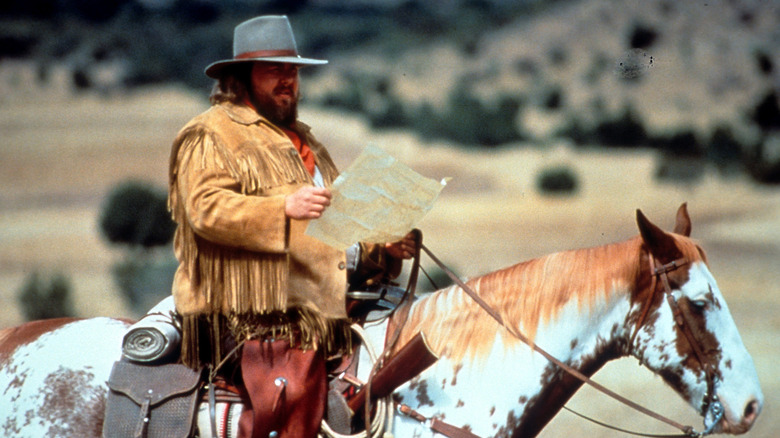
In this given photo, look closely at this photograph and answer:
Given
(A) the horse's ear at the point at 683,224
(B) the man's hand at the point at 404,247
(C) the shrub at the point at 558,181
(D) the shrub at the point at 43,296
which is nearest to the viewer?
(A) the horse's ear at the point at 683,224

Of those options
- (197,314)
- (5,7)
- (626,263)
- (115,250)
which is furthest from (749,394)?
(5,7)

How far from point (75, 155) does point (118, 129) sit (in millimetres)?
366

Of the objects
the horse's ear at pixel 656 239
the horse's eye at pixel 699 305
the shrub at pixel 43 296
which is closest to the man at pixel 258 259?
the horse's ear at pixel 656 239

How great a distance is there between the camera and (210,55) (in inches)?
256

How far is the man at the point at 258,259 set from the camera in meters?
2.10

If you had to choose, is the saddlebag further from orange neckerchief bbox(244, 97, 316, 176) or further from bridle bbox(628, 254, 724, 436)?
bridle bbox(628, 254, 724, 436)

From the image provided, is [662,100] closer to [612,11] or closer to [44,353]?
[612,11]

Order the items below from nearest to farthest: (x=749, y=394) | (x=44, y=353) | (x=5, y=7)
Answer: (x=749, y=394)
(x=44, y=353)
(x=5, y=7)

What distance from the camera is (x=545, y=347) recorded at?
220cm

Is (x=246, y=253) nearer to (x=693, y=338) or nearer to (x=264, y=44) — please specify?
(x=264, y=44)

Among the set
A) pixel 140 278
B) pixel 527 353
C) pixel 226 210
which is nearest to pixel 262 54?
pixel 226 210

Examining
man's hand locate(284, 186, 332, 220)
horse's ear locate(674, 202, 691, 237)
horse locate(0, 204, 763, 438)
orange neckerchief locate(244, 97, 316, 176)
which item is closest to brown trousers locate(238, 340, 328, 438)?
horse locate(0, 204, 763, 438)

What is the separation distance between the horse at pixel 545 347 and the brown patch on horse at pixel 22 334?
0.40ft

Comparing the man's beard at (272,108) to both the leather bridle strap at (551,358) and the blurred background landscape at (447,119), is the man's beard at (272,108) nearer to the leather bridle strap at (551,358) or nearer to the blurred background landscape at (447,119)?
the leather bridle strap at (551,358)
